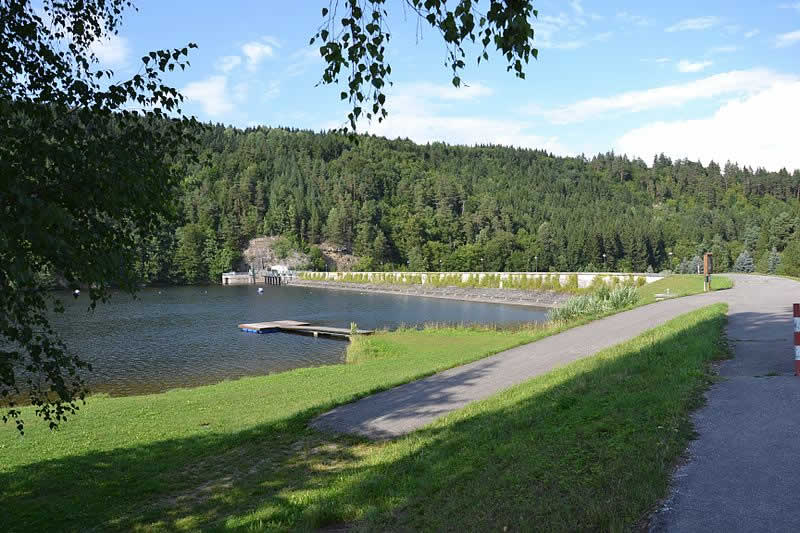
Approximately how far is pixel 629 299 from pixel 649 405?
90.9ft

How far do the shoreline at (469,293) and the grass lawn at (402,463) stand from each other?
58228 mm

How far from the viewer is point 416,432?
975 centimetres

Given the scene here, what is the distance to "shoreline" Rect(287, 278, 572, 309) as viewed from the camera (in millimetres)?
73375

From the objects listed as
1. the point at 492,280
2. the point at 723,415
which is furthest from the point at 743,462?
the point at 492,280

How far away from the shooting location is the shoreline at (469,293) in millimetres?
73375

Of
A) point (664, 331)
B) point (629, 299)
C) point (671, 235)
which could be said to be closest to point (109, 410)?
point (664, 331)

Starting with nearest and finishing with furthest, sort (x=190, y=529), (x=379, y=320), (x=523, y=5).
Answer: (x=523, y=5) < (x=190, y=529) < (x=379, y=320)

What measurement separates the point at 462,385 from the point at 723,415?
7602 millimetres

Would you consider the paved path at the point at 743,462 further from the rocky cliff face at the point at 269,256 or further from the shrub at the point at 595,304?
the rocky cliff face at the point at 269,256

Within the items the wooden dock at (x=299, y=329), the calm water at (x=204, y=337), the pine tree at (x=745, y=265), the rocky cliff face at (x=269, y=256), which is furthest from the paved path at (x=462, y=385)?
the rocky cliff face at (x=269, y=256)

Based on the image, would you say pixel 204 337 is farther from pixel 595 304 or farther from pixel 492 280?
pixel 492 280

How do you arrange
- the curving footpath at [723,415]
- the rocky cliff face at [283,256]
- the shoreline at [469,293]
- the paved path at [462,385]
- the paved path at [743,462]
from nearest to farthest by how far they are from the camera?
the paved path at [743,462] → the curving footpath at [723,415] → the paved path at [462,385] → the shoreline at [469,293] → the rocky cliff face at [283,256]

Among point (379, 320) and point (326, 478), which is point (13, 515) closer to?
point (326, 478)

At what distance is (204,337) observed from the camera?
41.4m
